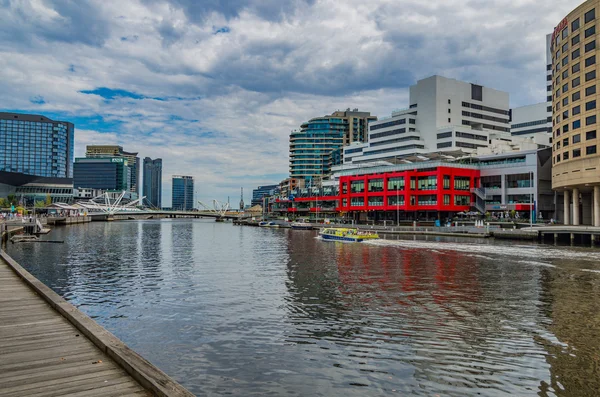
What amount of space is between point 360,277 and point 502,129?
538ft

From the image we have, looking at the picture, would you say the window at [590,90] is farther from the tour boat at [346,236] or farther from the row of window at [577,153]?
the tour boat at [346,236]

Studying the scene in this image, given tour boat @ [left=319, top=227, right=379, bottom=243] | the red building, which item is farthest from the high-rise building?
tour boat @ [left=319, top=227, right=379, bottom=243]

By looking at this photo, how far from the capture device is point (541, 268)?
149ft

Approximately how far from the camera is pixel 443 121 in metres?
167

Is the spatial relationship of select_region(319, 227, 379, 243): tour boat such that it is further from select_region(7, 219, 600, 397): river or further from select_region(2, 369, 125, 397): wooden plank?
select_region(2, 369, 125, 397): wooden plank

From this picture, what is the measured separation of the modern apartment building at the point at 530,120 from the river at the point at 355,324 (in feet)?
491

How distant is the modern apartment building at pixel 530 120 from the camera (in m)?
174

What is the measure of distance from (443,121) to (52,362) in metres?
170

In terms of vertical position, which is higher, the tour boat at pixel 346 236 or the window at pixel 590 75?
the window at pixel 590 75

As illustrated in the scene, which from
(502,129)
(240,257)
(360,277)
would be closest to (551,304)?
(360,277)

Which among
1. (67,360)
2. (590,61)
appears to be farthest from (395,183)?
(67,360)

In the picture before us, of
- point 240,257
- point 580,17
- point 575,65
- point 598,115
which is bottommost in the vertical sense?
point 240,257

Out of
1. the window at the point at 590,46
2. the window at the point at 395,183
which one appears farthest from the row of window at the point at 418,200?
the window at the point at 590,46

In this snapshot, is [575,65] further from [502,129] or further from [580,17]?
[502,129]
